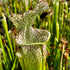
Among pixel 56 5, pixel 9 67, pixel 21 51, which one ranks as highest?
pixel 56 5

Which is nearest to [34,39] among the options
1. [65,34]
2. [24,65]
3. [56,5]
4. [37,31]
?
[37,31]

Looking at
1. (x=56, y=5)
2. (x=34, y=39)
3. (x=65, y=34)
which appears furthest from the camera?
(x=65, y=34)

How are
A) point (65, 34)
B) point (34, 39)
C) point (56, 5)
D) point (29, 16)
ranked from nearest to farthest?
1. point (29, 16)
2. point (34, 39)
3. point (56, 5)
4. point (65, 34)

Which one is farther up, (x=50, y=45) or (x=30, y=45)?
(x=30, y=45)

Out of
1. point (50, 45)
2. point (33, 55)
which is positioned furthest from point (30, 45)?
point (50, 45)

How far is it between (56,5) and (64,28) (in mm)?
416

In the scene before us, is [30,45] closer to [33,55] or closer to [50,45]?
[33,55]

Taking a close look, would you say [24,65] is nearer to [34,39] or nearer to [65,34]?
[34,39]

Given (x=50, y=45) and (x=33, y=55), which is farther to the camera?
(x=50, y=45)

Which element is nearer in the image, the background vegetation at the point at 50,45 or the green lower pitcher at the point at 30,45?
the green lower pitcher at the point at 30,45

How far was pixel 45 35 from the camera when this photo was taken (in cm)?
67

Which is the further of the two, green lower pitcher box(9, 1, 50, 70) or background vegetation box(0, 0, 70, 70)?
background vegetation box(0, 0, 70, 70)

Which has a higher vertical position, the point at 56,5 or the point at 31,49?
the point at 56,5

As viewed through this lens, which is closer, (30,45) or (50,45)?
(30,45)
